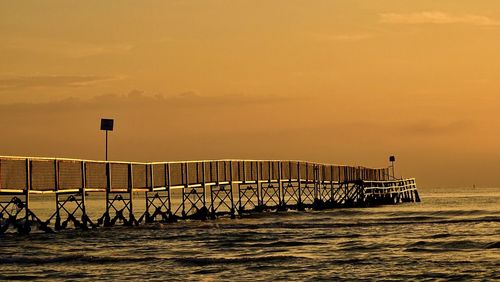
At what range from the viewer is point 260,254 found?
35.4 meters

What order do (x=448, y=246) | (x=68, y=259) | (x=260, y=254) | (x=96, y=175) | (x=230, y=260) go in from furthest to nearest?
1. (x=96, y=175)
2. (x=448, y=246)
3. (x=260, y=254)
4. (x=68, y=259)
5. (x=230, y=260)

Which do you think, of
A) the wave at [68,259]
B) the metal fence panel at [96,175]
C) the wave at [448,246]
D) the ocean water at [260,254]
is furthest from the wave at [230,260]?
the metal fence panel at [96,175]

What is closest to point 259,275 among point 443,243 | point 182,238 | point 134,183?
point 443,243

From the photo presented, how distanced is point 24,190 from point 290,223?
16.9 meters

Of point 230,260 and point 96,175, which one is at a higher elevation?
point 96,175

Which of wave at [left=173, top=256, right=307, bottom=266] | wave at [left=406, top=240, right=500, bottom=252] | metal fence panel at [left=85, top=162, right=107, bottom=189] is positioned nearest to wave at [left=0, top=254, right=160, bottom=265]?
wave at [left=173, top=256, right=307, bottom=266]

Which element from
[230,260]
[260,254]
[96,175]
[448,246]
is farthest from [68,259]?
[96,175]

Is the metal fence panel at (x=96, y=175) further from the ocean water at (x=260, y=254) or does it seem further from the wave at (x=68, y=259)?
the wave at (x=68, y=259)

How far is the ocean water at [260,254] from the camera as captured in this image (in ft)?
95.0

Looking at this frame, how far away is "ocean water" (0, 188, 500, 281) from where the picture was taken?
28969mm

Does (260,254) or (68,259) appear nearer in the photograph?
(68,259)

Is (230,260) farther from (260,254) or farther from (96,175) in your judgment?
(96,175)

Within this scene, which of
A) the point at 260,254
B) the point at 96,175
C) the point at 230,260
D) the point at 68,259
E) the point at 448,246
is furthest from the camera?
the point at 96,175

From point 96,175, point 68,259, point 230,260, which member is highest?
point 96,175
